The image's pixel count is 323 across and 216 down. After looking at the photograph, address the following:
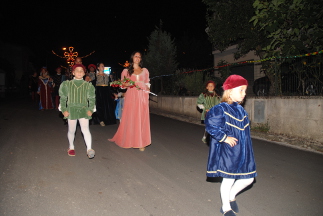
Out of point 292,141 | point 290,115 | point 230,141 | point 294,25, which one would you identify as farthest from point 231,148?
point 294,25

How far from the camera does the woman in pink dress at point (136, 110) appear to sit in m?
6.84

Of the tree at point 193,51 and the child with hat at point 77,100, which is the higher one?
the tree at point 193,51

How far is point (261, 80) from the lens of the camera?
10.6 m

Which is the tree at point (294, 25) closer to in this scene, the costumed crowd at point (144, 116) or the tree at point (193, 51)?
the costumed crowd at point (144, 116)

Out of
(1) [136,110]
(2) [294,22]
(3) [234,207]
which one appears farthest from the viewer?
(2) [294,22]

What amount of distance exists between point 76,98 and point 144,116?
68.2 inches

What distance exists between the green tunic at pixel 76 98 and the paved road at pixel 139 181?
3.19ft

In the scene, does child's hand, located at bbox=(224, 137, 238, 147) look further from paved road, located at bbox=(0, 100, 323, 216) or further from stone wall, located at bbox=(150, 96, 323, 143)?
stone wall, located at bbox=(150, 96, 323, 143)

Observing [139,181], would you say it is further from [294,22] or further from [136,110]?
[294,22]

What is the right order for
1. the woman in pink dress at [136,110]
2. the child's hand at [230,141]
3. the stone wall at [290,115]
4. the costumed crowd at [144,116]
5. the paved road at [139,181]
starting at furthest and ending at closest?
the stone wall at [290,115]
the woman in pink dress at [136,110]
the paved road at [139,181]
the costumed crowd at [144,116]
the child's hand at [230,141]

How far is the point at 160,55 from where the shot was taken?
2066 centimetres

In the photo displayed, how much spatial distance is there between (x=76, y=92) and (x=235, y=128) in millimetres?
3532

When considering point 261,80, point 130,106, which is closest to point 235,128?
point 130,106

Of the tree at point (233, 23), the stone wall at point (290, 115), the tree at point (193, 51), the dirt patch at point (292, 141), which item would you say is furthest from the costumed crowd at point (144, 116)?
the tree at point (193, 51)
